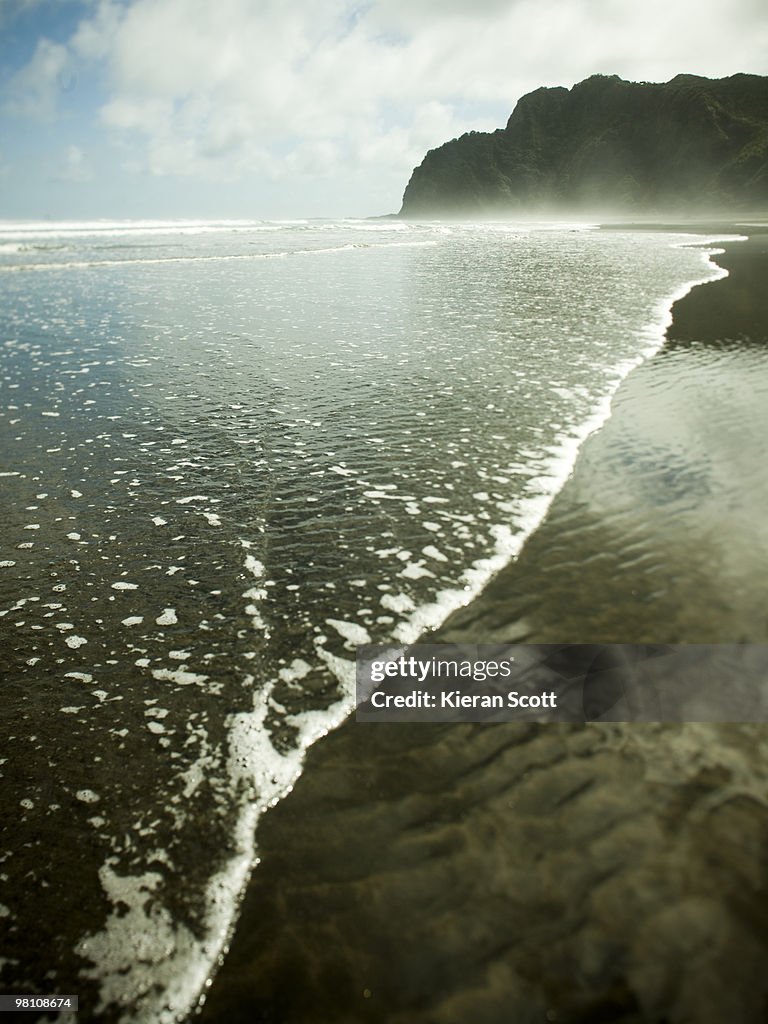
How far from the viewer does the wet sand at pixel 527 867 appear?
2.43 m

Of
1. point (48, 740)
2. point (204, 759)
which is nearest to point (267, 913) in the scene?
point (204, 759)

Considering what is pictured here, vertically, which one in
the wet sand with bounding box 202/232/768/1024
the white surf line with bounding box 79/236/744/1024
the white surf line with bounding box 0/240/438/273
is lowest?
the white surf line with bounding box 79/236/744/1024

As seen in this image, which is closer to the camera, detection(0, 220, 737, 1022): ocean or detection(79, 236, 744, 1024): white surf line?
detection(79, 236, 744, 1024): white surf line

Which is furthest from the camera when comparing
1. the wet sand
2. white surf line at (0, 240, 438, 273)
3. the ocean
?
white surf line at (0, 240, 438, 273)

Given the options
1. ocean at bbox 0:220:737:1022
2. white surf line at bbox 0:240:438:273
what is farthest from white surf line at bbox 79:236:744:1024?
white surf line at bbox 0:240:438:273

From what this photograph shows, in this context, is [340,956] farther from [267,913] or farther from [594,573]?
[594,573]

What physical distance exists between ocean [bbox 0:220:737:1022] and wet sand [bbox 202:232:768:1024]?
32 centimetres

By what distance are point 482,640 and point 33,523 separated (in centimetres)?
530

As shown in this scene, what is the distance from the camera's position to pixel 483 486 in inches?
280

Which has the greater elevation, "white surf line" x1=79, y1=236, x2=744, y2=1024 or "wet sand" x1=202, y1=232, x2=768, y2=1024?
"wet sand" x1=202, y1=232, x2=768, y2=1024

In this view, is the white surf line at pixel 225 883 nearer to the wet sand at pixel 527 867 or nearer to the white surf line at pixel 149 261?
the wet sand at pixel 527 867

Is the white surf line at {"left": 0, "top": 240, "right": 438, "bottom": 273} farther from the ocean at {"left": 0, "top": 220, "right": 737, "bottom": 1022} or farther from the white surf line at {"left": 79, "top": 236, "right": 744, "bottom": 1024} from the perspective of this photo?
the white surf line at {"left": 79, "top": 236, "right": 744, "bottom": 1024}

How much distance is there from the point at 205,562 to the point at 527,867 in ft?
13.2

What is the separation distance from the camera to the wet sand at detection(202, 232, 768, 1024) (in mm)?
2432
